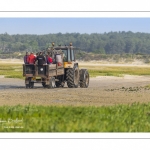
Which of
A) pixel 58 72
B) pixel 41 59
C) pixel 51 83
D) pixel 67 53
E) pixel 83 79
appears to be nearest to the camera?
pixel 41 59

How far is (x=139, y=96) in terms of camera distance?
25.1 metres

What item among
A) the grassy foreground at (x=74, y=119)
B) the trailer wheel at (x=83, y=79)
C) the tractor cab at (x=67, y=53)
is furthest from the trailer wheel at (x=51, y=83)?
the grassy foreground at (x=74, y=119)

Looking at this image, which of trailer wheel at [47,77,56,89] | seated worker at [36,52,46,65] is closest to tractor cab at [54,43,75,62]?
seated worker at [36,52,46,65]

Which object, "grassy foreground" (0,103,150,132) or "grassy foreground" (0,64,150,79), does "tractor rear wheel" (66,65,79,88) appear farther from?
"grassy foreground" (0,103,150,132)

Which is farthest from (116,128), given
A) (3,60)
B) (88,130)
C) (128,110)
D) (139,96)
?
(3,60)

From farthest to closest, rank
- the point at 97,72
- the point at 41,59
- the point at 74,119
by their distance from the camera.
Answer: the point at 97,72, the point at 41,59, the point at 74,119

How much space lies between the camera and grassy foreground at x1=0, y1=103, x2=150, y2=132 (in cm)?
1287

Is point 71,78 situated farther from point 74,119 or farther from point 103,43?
point 103,43

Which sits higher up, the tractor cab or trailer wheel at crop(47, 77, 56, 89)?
the tractor cab

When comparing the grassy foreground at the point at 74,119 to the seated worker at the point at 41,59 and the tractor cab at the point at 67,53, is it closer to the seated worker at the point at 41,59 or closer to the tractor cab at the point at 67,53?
the seated worker at the point at 41,59

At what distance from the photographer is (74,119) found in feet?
46.4

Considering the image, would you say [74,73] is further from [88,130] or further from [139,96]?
[88,130]

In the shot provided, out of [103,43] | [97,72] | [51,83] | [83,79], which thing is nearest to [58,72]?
[51,83]

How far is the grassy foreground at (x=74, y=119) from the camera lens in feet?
42.2
